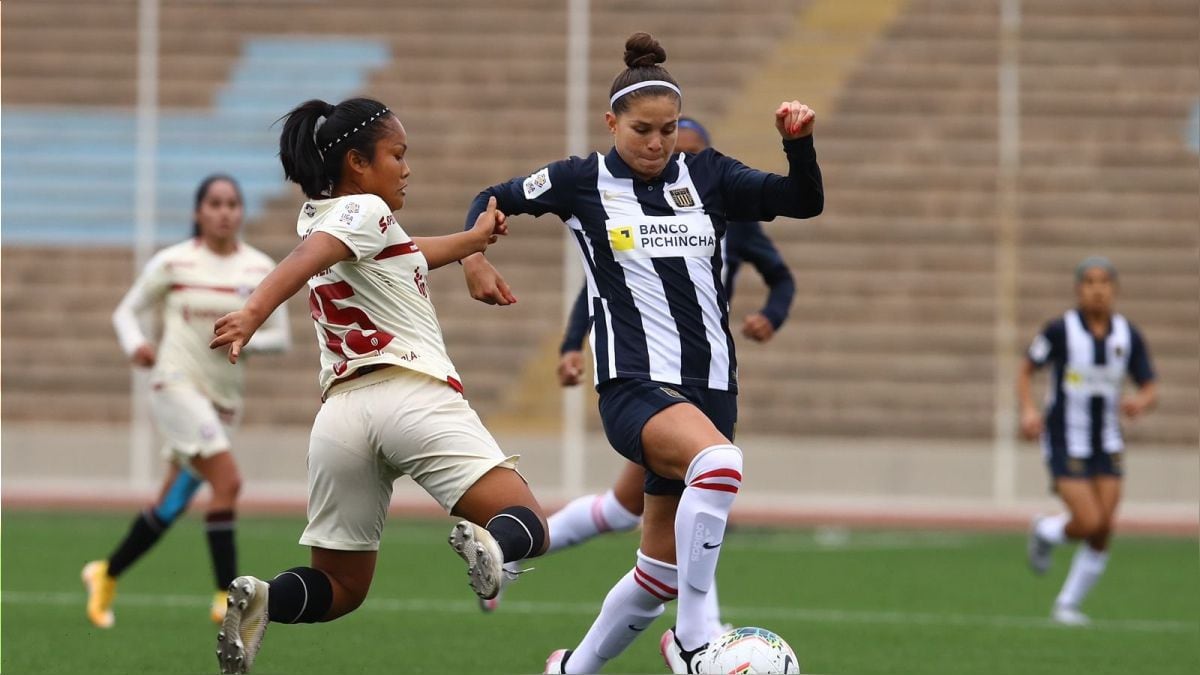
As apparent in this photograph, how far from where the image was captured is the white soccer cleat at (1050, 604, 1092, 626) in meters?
8.85

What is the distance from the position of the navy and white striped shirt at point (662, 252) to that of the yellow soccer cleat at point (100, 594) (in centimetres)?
334

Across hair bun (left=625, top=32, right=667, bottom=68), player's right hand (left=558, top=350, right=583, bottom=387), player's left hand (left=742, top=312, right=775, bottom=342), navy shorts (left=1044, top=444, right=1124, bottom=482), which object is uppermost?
hair bun (left=625, top=32, right=667, bottom=68)

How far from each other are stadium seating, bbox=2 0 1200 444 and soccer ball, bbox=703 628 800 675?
40.5ft

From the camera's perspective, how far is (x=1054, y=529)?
10.4 meters

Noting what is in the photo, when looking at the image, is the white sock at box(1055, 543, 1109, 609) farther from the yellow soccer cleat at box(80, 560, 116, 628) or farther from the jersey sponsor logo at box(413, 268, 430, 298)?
the jersey sponsor logo at box(413, 268, 430, 298)

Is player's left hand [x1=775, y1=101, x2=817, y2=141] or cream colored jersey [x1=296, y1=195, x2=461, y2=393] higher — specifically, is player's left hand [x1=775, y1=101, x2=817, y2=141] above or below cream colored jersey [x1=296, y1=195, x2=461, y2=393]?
above

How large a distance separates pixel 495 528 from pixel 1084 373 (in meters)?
6.02

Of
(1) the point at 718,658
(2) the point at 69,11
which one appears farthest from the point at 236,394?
(2) the point at 69,11

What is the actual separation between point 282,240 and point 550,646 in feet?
38.6

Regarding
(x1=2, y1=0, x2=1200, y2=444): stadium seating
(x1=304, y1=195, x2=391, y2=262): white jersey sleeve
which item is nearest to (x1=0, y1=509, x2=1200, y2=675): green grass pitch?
(x1=304, y1=195, x2=391, y2=262): white jersey sleeve

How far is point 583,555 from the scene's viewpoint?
40.8 ft

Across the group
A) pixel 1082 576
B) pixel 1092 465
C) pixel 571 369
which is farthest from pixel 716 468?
pixel 1092 465

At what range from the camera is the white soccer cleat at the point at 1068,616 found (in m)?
8.85

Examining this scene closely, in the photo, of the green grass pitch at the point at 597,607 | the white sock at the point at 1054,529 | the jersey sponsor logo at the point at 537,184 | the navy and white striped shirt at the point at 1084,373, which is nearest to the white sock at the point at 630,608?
the green grass pitch at the point at 597,607
